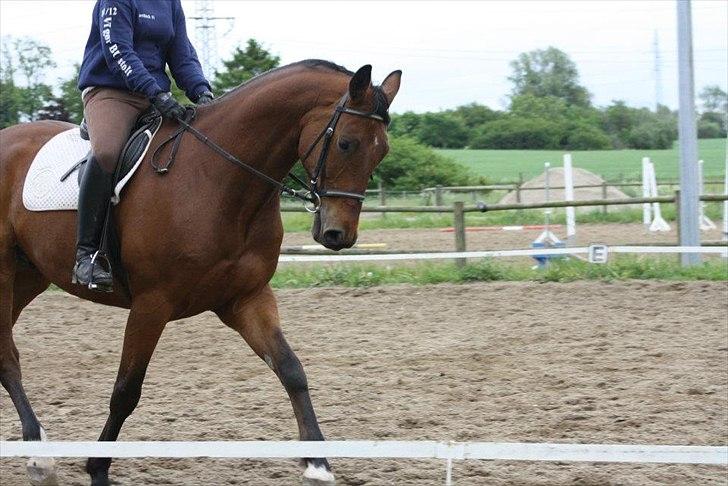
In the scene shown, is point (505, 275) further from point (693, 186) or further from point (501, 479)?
point (501, 479)

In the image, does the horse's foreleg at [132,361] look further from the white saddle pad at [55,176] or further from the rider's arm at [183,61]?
the rider's arm at [183,61]

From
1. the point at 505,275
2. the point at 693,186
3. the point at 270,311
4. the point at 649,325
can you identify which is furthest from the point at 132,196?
the point at 693,186

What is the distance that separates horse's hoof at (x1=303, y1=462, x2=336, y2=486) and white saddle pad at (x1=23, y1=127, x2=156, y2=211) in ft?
6.23

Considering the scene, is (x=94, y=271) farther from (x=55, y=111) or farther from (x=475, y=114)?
(x=475, y=114)


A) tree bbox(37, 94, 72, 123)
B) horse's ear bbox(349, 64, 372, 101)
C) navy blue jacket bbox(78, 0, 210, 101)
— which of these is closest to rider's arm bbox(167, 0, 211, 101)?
navy blue jacket bbox(78, 0, 210, 101)

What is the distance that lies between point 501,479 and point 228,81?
31.5 m

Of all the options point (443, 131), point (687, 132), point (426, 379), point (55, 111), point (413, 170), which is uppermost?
point (443, 131)

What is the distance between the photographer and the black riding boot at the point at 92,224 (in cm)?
476

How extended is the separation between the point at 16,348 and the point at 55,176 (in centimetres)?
117

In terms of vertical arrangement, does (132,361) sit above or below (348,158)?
below

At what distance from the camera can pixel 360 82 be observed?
4277 millimetres

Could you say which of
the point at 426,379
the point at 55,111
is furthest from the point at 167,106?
the point at 55,111

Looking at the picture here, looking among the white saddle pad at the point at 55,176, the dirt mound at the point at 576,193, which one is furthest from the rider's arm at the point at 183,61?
the dirt mound at the point at 576,193

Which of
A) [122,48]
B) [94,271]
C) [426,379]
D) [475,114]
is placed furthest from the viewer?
[475,114]
